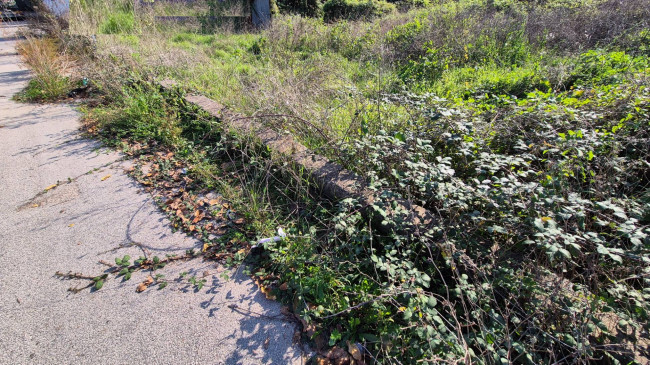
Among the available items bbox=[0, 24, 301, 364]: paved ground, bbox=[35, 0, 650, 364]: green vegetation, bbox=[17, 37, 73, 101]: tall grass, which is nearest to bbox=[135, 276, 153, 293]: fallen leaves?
bbox=[0, 24, 301, 364]: paved ground

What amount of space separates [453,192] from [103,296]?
2.69 meters

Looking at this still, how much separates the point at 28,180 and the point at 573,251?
5.27 metres

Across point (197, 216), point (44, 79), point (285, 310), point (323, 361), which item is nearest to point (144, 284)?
point (197, 216)

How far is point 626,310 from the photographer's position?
172 cm

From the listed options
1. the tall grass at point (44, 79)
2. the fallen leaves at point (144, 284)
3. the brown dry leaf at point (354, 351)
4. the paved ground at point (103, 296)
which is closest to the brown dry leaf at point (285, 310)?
the paved ground at point (103, 296)

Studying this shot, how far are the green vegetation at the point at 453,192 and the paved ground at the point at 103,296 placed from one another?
1.17 feet

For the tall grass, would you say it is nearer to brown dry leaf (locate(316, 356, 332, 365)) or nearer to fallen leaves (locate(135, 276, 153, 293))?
fallen leaves (locate(135, 276, 153, 293))

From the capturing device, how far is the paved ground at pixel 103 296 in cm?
204

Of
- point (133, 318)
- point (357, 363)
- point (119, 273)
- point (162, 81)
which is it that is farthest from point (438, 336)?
point (162, 81)

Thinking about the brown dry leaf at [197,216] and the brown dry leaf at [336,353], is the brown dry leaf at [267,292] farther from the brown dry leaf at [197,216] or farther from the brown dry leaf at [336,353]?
the brown dry leaf at [197,216]

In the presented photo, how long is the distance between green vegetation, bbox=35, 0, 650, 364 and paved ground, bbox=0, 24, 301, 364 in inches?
14.1

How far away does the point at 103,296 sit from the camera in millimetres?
2404

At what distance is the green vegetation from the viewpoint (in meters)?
1.79

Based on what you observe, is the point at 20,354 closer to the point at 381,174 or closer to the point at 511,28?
the point at 381,174
